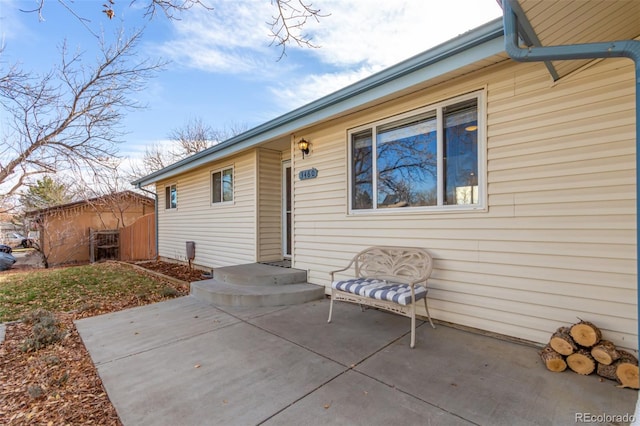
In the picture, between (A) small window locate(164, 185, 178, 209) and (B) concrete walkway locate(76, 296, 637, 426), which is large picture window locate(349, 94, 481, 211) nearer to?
(B) concrete walkway locate(76, 296, 637, 426)

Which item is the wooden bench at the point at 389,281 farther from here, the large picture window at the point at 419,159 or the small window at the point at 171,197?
the small window at the point at 171,197

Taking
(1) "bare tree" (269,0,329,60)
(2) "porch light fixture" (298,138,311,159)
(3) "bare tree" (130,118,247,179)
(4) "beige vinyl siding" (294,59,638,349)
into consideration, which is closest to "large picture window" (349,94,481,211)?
(4) "beige vinyl siding" (294,59,638,349)

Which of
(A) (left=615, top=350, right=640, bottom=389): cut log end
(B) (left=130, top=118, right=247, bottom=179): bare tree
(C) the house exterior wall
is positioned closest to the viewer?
(A) (left=615, top=350, right=640, bottom=389): cut log end

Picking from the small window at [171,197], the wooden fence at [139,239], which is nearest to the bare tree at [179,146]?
the wooden fence at [139,239]

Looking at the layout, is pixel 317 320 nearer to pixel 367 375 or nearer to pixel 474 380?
pixel 367 375

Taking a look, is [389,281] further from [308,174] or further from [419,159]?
[308,174]

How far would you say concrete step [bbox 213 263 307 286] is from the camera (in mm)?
4863

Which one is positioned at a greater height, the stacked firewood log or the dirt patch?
the stacked firewood log

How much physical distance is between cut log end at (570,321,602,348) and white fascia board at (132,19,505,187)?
2508 millimetres

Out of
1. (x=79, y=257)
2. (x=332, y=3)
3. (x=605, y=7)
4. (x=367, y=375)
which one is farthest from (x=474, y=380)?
(x=79, y=257)

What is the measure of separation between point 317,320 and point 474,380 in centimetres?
190

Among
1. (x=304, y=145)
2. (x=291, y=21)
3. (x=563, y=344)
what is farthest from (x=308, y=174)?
(x=563, y=344)

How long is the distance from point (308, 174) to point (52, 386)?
13.3ft

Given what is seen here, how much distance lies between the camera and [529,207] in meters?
2.87
